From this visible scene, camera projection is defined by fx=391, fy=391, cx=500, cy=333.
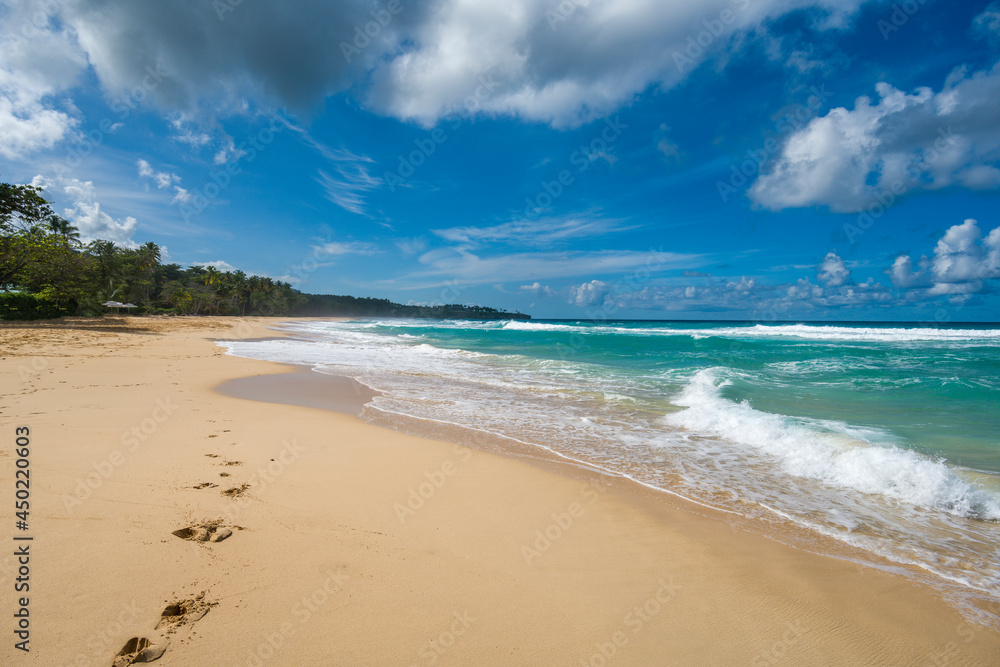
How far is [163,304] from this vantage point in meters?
70.4

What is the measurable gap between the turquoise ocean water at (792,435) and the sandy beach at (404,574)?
886mm

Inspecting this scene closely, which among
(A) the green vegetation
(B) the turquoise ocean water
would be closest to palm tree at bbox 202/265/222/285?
(A) the green vegetation

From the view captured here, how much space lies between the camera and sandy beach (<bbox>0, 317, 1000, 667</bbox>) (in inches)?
92.3

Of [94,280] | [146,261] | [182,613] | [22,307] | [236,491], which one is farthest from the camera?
[146,261]

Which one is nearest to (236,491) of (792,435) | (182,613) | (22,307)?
(182,613)

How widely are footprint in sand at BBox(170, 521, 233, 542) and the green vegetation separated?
107ft

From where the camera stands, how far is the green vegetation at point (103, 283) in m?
23.9

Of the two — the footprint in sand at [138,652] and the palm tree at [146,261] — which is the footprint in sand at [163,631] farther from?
the palm tree at [146,261]

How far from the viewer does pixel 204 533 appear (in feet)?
10.6

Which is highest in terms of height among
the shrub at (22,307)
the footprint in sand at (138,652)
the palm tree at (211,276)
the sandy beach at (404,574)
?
the palm tree at (211,276)

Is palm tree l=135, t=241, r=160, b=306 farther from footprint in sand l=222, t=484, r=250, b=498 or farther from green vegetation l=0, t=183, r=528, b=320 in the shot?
footprint in sand l=222, t=484, r=250, b=498

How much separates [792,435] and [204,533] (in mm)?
8567

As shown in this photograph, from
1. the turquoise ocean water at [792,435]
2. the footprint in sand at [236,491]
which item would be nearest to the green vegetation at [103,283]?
the turquoise ocean water at [792,435]

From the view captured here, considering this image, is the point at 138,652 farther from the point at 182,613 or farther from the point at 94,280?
the point at 94,280
